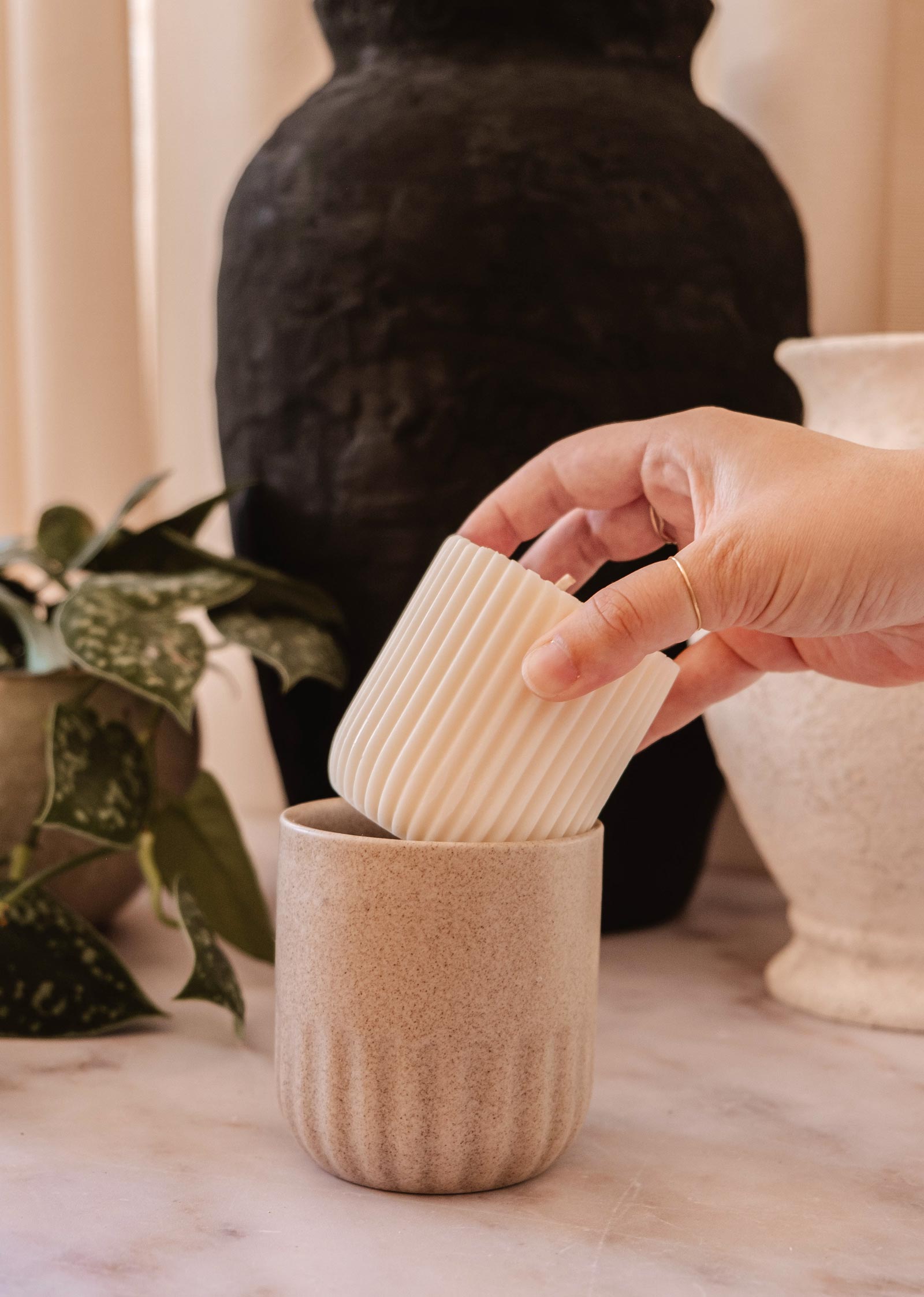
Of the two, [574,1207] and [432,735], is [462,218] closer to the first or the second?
[432,735]

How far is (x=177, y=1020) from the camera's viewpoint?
77cm

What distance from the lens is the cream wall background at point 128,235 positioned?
1307 millimetres

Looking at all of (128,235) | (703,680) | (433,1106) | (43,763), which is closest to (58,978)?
(43,763)

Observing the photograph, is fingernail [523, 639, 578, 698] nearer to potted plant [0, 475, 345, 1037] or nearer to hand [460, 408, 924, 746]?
hand [460, 408, 924, 746]

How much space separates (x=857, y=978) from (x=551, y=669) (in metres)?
0.41

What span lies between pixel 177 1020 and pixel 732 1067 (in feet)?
1.07

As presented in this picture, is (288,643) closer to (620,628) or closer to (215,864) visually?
(215,864)

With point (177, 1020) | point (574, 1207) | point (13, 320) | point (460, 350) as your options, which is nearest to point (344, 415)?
point (460, 350)

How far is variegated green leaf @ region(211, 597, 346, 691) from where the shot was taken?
2.79 ft

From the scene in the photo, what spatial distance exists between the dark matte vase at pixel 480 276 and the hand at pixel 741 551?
18cm

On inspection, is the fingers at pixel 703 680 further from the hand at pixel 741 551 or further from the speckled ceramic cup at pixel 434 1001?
the speckled ceramic cup at pixel 434 1001

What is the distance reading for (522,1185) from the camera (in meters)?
0.56

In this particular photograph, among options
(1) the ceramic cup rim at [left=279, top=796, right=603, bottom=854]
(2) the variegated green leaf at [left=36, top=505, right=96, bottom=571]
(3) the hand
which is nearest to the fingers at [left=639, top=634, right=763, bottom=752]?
(3) the hand

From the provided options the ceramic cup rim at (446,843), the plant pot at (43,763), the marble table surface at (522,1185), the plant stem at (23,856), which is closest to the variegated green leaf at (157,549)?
the plant pot at (43,763)
